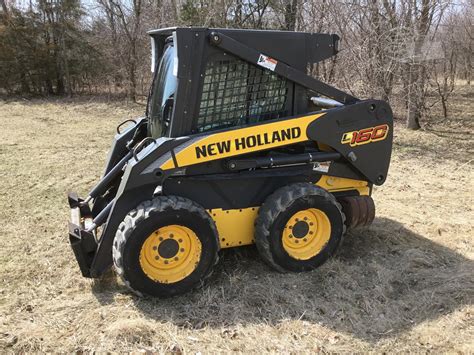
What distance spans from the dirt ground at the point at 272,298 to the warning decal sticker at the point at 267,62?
1588mm

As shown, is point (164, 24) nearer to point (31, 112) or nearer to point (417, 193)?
point (31, 112)

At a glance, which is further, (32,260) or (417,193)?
(417,193)

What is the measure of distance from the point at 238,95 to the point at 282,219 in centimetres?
99

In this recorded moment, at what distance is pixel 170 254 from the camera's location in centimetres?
324

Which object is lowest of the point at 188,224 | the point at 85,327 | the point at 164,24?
the point at 85,327

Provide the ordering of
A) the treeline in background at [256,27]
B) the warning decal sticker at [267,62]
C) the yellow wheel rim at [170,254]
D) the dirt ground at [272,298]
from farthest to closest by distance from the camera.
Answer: the treeline in background at [256,27] → the warning decal sticker at [267,62] → the yellow wheel rim at [170,254] → the dirt ground at [272,298]

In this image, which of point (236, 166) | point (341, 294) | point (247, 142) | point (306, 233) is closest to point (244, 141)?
point (247, 142)

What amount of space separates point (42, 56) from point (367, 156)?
18.5m

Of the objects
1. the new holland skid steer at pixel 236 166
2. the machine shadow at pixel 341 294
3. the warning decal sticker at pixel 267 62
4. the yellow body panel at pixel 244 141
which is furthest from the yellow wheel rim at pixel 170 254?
the warning decal sticker at pixel 267 62

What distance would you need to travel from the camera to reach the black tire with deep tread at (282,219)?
3.44m

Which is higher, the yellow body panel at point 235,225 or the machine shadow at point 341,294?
the yellow body panel at point 235,225

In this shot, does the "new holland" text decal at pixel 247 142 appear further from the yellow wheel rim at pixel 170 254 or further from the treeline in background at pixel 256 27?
the treeline in background at pixel 256 27

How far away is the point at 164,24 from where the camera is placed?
48.8 feet

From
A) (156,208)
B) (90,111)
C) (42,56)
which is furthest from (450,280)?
(42,56)
